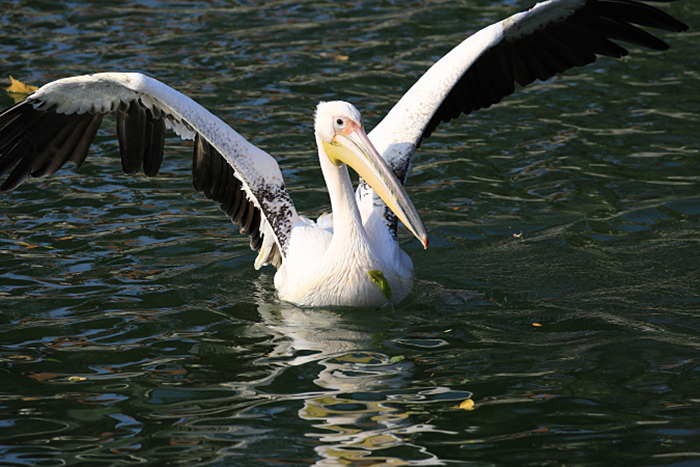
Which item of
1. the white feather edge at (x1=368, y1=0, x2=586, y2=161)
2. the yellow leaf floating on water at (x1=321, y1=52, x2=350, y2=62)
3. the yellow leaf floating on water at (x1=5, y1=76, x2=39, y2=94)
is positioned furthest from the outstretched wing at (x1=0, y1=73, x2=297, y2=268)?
the yellow leaf floating on water at (x1=321, y1=52, x2=350, y2=62)

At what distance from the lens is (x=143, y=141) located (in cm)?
666

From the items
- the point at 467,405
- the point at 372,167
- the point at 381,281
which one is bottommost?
the point at 467,405

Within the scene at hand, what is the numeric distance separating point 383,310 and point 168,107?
212 cm

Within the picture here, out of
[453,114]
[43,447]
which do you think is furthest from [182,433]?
[453,114]

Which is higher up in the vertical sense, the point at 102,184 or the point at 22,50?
the point at 22,50

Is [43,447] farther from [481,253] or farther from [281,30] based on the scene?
[281,30]

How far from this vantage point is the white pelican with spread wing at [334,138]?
5941mm

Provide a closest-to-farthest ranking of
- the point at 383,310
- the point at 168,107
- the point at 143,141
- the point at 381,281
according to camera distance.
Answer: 1. the point at 381,281
2. the point at 383,310
3. the point at 168,107
4. the point at 143,141

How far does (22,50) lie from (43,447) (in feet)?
27.7

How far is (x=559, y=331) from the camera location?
5.51 metres

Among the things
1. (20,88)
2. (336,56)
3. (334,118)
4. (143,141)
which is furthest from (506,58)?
(20,88)

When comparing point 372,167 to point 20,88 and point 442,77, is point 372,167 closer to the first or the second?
point 442,77

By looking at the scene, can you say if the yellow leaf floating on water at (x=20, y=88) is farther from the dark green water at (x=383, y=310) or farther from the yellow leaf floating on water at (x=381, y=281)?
the yellow leaf floating on water at (x=381, y=281)

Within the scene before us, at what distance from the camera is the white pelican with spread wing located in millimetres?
5941
